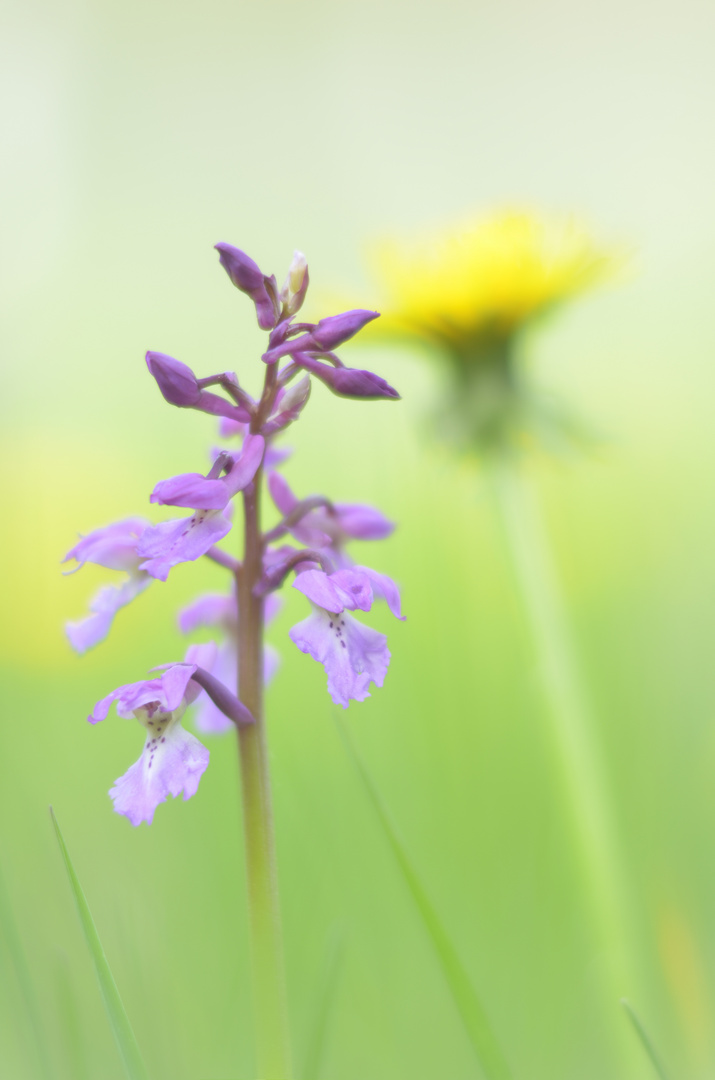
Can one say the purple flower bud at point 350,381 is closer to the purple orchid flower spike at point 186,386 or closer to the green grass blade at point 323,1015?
the purple orchid flower spike at point 186,386

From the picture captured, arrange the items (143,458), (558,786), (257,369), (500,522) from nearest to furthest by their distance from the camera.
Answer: (558,786) → (500,522) → (143,458) → (257,369)

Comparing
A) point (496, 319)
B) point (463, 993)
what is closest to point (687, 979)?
point (463, 993)

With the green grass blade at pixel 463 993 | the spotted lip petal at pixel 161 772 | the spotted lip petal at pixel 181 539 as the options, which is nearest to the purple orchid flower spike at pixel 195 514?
the spotted lip petal at pixel 181 539

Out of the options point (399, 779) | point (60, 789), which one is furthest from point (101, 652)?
point (399, 779)

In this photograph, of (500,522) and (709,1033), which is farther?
(500,522)

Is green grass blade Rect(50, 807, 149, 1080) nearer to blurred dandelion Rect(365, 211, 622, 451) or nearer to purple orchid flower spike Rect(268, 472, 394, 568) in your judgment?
purple orchid flower spike Rect(268, 472, 394, 568)

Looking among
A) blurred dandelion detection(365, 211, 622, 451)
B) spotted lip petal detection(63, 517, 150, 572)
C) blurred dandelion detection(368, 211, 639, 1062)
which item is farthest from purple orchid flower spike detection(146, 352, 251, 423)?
blurred dandelion detection(365, 211, 622, 451)

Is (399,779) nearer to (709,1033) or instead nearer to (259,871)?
(709,1033)
